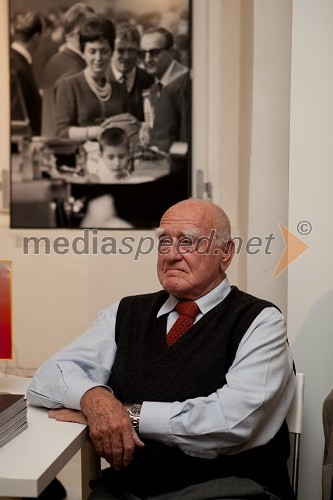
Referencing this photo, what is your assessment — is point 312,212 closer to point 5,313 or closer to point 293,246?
point 293,246

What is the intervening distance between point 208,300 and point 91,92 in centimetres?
190

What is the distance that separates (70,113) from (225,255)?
1.82 m

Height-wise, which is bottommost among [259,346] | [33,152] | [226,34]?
[259,346]

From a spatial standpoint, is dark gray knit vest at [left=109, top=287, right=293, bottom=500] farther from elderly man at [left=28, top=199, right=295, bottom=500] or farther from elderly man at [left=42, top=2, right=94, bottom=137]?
elderly man at [left=42, top=2, right=94, bottom=137]

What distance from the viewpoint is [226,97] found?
3.45m

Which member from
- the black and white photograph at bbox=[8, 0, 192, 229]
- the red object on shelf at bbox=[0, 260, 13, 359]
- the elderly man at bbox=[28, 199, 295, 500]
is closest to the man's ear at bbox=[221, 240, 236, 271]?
the elderly man at bbox=[28, 199, 295, 500]

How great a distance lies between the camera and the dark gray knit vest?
1.72 m

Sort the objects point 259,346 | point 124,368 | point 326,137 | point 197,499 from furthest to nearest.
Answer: point 326,137 → point 124,368 → point 259,346 → point 197,499

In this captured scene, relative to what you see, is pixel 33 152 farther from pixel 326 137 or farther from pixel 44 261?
pixel 326 137

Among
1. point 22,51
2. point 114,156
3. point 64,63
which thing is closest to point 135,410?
point 114,156

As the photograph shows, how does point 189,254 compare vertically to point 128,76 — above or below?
below

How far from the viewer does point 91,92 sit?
3512 mm

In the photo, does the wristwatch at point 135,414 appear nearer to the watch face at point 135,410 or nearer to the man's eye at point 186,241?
the watch face at point 135,410

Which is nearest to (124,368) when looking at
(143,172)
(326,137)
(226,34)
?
(326,137)
